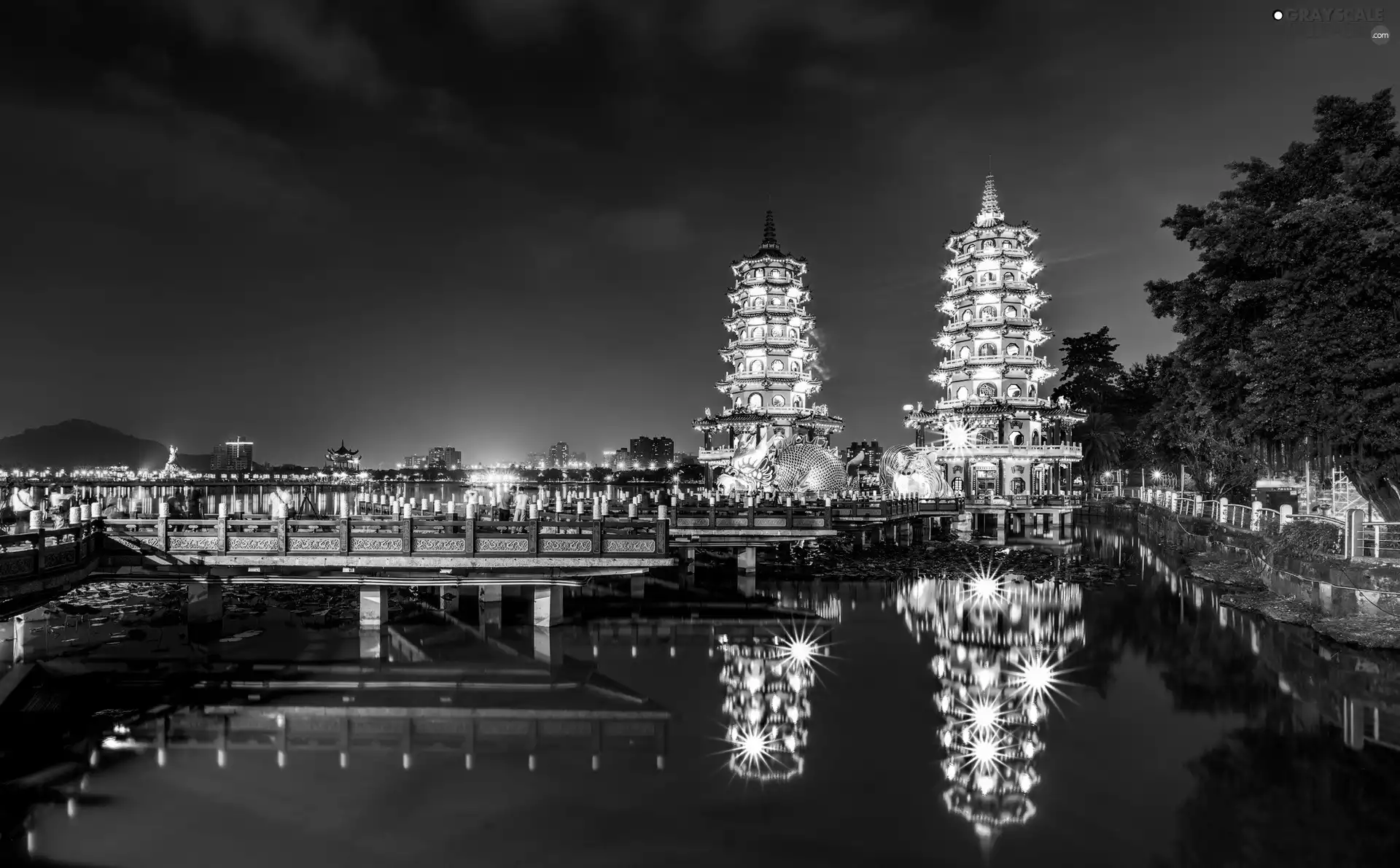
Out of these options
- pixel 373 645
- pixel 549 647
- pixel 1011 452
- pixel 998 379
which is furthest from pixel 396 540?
pixel 998 379

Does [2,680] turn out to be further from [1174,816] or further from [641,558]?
[1174,816]

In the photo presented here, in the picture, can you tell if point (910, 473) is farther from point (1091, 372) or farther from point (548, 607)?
point (1091, 372)

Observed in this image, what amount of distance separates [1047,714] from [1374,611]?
828 cm

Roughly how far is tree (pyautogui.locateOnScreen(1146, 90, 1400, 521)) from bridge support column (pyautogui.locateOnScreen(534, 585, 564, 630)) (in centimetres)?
1630

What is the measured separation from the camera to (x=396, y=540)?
17562 millimetres

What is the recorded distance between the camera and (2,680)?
1448cm

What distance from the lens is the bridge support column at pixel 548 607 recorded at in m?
19.1

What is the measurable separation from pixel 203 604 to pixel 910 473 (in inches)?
1254

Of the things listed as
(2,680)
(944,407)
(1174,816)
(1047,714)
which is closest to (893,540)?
(944,407)

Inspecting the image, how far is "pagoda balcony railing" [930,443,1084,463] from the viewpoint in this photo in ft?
177

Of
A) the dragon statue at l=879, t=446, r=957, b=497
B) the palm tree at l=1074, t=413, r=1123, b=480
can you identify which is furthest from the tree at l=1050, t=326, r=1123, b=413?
the dragon statue at l=879, t=446, r=957, b=497

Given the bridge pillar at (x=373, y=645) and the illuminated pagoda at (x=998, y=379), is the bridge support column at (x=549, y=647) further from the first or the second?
the illuminated pagoda at (x=998, y=379)

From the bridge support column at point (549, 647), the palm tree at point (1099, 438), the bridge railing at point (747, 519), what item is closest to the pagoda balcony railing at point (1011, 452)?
the palm tree at point (1099, 438)

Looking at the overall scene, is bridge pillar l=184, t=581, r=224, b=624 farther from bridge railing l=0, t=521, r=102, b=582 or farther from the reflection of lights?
the reflection of lights
